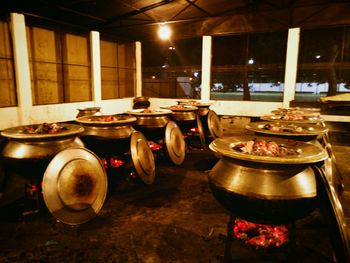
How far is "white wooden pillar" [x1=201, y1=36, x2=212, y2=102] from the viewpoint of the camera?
1092 centimetres

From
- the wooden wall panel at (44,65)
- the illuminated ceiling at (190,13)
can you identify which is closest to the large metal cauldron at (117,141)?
the illuminated ceiling at (190,13)

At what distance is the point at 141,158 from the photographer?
4.45 metres

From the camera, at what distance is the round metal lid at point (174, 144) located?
17.6 feet

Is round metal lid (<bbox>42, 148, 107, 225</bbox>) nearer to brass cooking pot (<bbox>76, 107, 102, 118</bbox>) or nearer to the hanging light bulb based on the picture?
brass cooking pot (<bbox>76, 107, 102, 118</bbox>)

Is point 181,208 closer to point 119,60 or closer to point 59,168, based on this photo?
point 59,168

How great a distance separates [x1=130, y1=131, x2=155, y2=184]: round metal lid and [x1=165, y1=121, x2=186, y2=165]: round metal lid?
Answer: 0.71 metres

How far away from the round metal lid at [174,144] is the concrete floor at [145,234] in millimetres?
1018

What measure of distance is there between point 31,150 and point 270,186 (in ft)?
9.32

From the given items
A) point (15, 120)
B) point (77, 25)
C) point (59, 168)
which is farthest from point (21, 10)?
point (59, 168)

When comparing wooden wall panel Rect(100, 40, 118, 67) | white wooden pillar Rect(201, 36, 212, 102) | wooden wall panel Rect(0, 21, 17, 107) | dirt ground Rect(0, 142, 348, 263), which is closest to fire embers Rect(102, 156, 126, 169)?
dirt ground Rect(0, 142, 348, 263)

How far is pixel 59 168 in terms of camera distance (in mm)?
3119

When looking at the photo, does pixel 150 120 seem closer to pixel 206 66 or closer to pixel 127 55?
pixel 206 66

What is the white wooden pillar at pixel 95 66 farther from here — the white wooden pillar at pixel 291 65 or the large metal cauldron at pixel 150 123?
the white wooden pillar at pixel 291 65

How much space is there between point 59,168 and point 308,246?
9.86 ft
